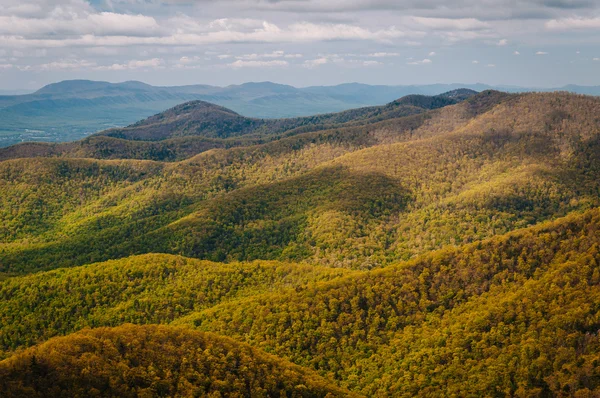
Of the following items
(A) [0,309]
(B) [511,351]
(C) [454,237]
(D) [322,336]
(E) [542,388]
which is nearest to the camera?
(E) [542,388]

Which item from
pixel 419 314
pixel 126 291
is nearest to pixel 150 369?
pixel 419 314

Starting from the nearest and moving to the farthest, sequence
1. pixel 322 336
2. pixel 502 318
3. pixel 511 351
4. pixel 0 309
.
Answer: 1. pixel 511 351
2. pixel 502 318
3. pixel 322 336
4. pixel 0 309

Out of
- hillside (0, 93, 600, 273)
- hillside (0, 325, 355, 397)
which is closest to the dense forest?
hillside (0, 325, 355, 397)

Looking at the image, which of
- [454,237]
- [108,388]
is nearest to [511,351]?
[108,388]

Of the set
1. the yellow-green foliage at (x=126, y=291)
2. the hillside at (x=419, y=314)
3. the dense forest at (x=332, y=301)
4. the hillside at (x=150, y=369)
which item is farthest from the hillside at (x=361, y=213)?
the hillside at (x=150, y=369)

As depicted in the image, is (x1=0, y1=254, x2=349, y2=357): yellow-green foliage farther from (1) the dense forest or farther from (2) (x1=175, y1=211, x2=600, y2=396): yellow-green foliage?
(2) (x1=175, y1=211, x2=600, y2=396): yellow-green foliage

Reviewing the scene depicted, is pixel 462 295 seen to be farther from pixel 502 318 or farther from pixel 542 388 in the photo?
pixel 542 388

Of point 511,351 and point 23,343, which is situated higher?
point 511,351

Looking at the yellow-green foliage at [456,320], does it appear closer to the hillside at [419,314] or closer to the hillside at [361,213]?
the hillside at [419,314]
